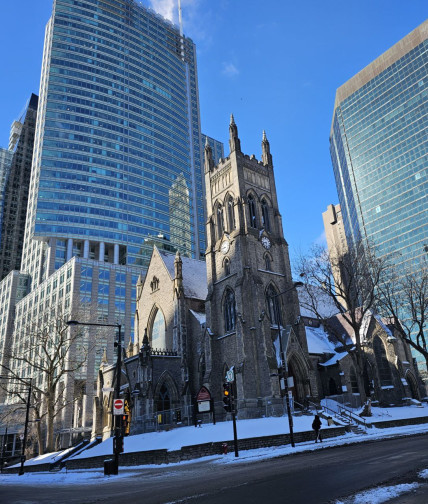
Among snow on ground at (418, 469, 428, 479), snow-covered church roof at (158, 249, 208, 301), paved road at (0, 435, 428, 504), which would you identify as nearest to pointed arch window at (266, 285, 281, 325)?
snow-covered church roof at (158, 249, 208, 301)

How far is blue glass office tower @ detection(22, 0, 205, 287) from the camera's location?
8666 cm

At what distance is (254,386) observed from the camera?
111ft

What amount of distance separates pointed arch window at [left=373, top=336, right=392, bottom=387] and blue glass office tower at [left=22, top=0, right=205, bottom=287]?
55.5 m

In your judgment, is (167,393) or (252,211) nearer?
(167,393)

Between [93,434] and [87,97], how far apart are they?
78006 millimetres

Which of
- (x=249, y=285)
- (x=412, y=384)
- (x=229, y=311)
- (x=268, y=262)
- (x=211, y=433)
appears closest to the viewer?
(x=211, y=433)

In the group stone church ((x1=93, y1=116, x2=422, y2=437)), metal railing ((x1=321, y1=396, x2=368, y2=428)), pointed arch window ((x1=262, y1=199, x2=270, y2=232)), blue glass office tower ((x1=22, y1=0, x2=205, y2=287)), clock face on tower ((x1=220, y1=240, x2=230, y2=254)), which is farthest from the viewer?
blue glass office tower ((x1=22, y1=0, x2=205, y2=287))

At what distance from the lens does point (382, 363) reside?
43.6m

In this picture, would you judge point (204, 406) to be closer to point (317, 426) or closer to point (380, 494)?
point (317, 426)

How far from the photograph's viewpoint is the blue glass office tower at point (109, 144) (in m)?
86.7

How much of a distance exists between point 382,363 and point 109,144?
73.8 meters

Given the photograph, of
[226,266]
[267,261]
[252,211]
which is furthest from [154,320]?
[252,211]

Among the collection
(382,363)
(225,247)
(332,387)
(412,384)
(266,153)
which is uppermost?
(266,153)

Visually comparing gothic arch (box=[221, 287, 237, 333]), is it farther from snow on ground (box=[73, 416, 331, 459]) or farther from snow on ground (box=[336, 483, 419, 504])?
snow on ground (box=[336, 483, 419, 504])
